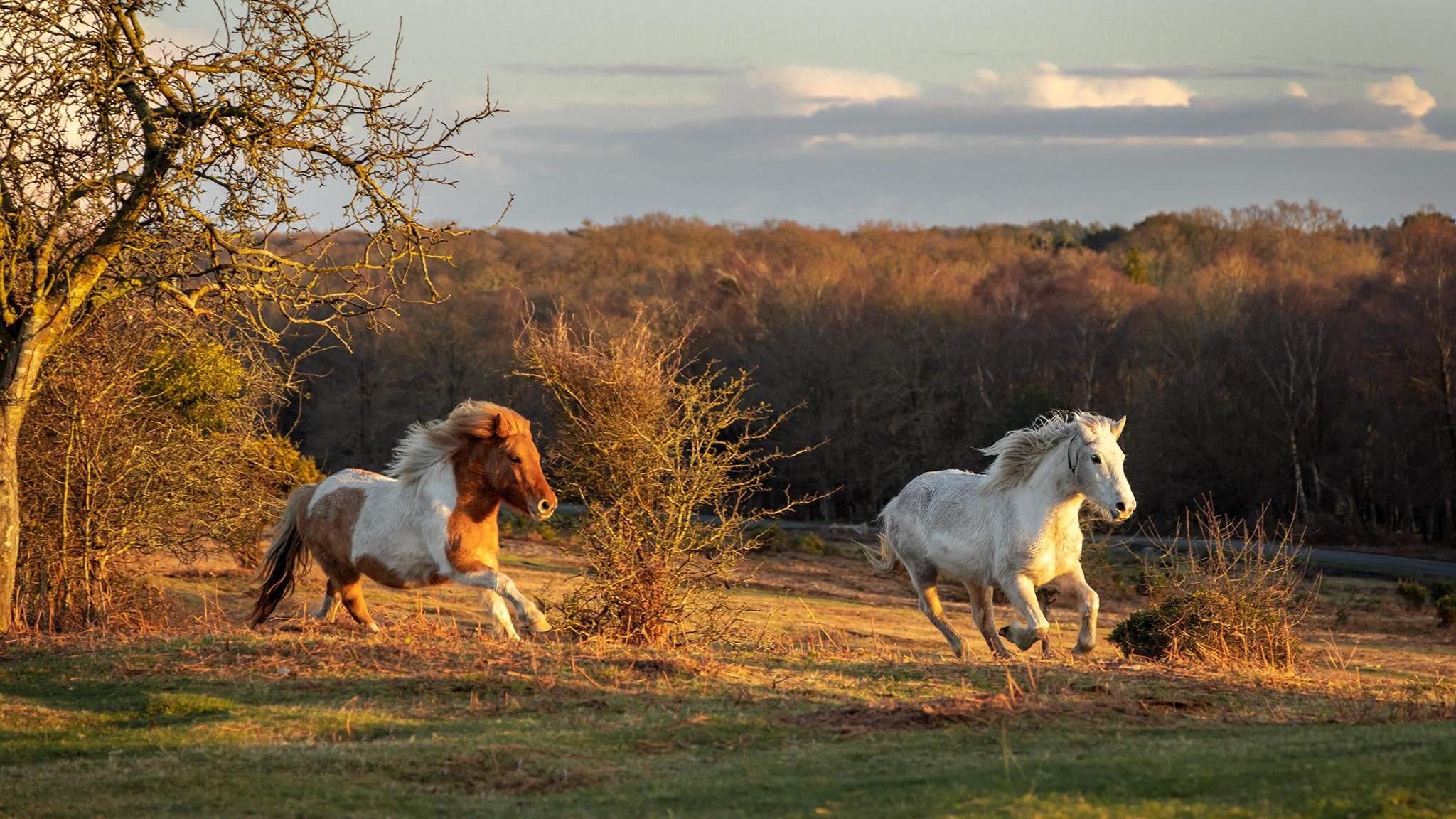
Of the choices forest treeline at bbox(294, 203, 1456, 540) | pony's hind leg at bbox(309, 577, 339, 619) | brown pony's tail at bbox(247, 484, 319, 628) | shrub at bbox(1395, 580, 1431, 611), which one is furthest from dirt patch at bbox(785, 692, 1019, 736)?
forest treeline at bbox(294, 203, 1456, 540)

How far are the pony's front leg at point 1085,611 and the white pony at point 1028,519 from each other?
0.4 inches

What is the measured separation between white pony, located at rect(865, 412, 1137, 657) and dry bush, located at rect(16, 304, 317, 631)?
7.30 metres

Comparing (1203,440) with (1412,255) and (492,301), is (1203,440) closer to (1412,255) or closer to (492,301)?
(1412,255)

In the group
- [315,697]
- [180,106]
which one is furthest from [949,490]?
[180,106]

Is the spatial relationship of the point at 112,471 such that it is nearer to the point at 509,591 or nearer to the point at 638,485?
the point at 509,591

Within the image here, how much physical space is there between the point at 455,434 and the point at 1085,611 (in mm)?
5642

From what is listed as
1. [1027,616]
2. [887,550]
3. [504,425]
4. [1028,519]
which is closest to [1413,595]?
[887,550]

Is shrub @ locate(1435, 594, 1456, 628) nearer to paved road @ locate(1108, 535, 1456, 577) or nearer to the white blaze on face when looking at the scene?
paved road @ locate(1108, 535, 1456, 577)

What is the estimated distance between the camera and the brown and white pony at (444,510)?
12125mm

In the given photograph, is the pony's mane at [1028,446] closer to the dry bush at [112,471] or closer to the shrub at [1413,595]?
the dry bush at [112,471]

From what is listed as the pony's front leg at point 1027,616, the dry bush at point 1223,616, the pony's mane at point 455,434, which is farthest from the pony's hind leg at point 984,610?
the pony's mane at point 455,434

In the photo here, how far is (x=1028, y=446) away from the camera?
13211 mm

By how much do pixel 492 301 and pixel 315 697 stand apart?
68.3 meters

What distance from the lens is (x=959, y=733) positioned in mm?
8516
